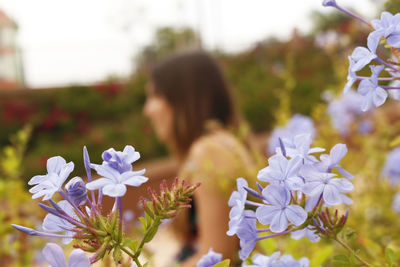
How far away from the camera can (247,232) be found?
1.54ft

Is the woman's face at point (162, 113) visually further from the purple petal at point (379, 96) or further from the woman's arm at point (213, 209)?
the purple petal at point (379, 96)

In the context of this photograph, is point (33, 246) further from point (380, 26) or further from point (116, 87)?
point (116, 87)

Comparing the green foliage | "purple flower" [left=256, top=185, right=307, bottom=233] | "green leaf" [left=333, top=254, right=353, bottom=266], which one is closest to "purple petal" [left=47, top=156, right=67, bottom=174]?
"purple flower" [left=256, top=185, right=307, bottom=233]

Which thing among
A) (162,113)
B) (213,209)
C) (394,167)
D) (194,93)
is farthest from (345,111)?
(162,113)

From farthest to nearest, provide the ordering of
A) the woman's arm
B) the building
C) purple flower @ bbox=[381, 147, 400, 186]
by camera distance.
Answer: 1. the building
2. the woman's arm
3. purple flower @ bbox=[381, 147, 400, 186]

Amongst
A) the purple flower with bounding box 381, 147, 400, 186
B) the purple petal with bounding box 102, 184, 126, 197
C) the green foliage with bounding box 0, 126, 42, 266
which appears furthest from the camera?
the purple flower with bounding box 381, 147, 400, 186

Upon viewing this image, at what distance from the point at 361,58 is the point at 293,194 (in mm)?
168

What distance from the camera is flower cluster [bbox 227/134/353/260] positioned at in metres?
0.42

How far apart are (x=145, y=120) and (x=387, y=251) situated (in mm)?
7878

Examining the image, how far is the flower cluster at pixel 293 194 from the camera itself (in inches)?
16.7

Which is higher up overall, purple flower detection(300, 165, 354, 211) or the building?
purple flower detection(300, 165, 354, 211)

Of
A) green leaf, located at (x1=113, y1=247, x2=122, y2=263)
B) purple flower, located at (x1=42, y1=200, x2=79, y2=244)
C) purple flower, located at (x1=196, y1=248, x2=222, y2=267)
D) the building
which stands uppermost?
purple flower, located at (x1=42, y1=200, x2=79, y2=244)

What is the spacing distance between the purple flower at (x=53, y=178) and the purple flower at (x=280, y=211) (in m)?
0.20

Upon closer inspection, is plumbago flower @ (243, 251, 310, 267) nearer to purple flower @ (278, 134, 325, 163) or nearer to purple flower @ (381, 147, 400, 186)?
purple flower @ (278, 134, 325, 163)
